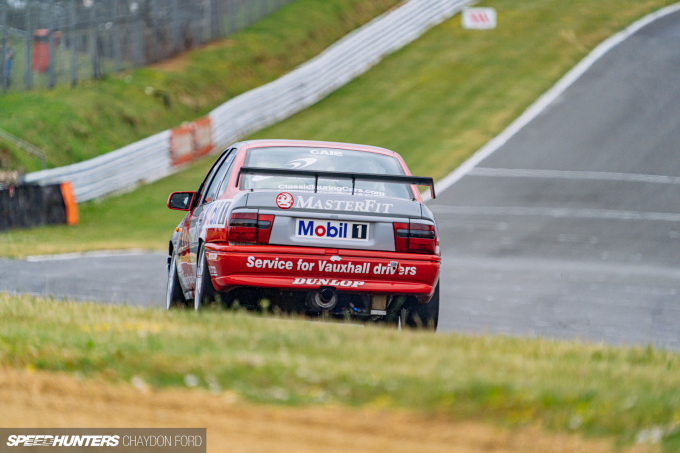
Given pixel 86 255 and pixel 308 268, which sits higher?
pixel 308 268

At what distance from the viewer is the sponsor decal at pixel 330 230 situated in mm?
7066

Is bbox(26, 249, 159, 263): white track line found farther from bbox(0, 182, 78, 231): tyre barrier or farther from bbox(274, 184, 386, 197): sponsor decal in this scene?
bbox(274, 184, 386, 197): sponsor decal

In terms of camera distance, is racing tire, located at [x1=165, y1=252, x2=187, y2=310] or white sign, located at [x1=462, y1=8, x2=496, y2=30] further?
white sign, located at [x1=462, y1=8, x2=496, y2=30]

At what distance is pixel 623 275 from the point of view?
45.9 ft

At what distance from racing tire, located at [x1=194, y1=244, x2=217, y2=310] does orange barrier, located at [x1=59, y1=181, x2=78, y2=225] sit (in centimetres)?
1379

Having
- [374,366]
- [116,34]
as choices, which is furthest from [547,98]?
[374,366]

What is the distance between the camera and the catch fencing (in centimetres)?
2714

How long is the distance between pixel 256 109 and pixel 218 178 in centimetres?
2249

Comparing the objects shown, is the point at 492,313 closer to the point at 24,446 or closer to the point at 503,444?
the point at 503,444

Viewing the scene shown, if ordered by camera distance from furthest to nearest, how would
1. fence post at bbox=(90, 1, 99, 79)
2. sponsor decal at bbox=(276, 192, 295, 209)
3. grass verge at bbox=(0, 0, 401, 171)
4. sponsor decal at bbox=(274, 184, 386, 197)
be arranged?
fence post at bbox=(90, 1, 99, 79)
grass verge at bbox=(0, 0, 401, 171)
sponsor decal at bbox=(274, 184, 386, 197)
sponsor decal at bbox=(276, 192, 295, 209)

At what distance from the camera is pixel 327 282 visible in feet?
23.1

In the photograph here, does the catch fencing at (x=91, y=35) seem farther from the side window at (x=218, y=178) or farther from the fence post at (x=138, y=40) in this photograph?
the side window at (x=218, y=178)

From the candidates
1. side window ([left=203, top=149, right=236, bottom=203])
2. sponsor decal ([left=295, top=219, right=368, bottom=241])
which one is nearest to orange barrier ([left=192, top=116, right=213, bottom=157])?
side window ([left=203, top=149, right=236, bottom=203])

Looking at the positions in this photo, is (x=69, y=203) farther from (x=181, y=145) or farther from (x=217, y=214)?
(x=217, y=214)
